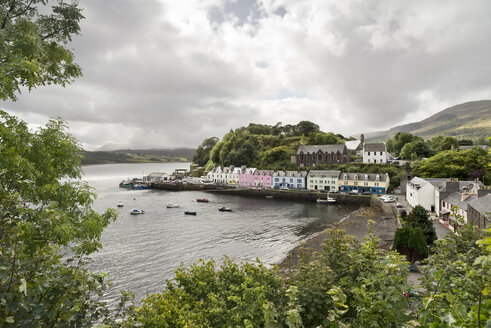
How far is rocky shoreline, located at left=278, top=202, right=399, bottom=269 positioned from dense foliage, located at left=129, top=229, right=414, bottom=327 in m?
A: 18.6

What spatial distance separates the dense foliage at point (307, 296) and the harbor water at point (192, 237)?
8152 millimetres

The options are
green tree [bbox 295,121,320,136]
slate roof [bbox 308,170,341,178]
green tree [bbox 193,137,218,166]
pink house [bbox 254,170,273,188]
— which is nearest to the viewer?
slate roof [bbox 308,170,341,178]

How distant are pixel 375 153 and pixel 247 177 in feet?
146

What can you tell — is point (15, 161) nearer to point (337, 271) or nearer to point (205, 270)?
point (205, 270)

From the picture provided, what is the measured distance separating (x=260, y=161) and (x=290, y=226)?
62395 millimetres

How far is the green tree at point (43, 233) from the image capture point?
354cm

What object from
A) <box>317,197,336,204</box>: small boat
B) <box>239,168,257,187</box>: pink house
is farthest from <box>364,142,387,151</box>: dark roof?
<box>239,168,257,187</box>: pink house

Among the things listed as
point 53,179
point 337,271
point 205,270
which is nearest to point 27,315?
point 53,179

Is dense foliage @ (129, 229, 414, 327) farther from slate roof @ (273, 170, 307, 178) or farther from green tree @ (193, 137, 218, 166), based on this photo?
green tree @ (193, 137, 218, 166)

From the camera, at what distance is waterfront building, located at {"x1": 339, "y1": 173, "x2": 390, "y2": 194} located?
222ft

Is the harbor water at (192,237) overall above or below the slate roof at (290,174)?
below

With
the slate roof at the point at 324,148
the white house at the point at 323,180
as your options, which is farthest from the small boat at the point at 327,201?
the slate roof at the point at 324,148

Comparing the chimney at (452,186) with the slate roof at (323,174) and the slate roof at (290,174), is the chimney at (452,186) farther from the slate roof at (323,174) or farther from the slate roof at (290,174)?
the slate roof at (290,174)

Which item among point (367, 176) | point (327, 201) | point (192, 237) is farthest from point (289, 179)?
point (192, 237)
